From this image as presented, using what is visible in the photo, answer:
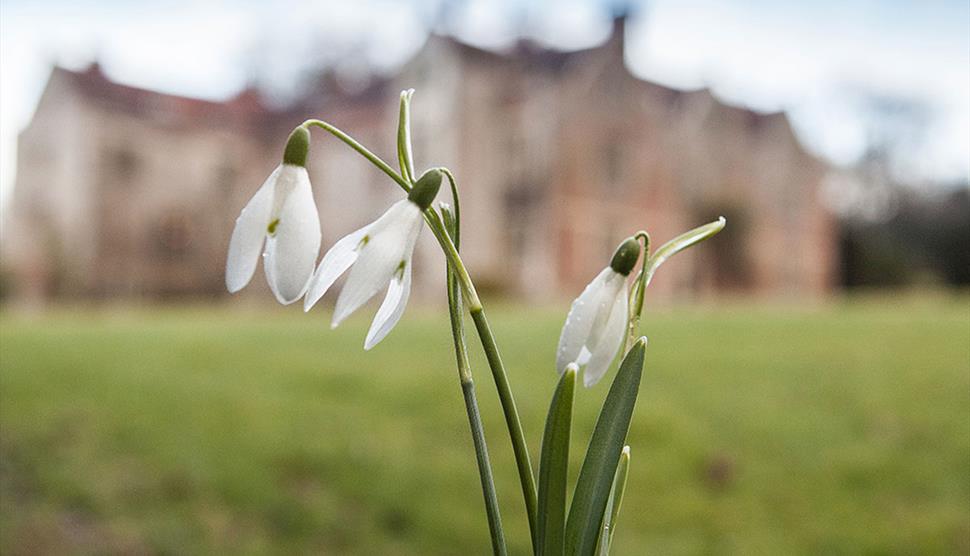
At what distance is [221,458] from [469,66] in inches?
496

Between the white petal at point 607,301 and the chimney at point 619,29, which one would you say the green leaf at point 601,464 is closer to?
the white petal at point 607,301

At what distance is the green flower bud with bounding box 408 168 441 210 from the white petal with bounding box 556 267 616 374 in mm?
144

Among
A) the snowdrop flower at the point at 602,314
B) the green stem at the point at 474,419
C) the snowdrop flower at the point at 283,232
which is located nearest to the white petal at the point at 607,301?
the snowdrop flower at the point at 602,314

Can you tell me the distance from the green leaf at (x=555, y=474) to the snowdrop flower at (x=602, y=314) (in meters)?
0.03

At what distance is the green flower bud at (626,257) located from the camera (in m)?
0.79

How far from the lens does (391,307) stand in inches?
31.9

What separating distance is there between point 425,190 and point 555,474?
26 cm

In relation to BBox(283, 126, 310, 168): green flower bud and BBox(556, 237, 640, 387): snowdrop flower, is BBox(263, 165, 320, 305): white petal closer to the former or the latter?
BBox(283, 126, 310, 168): green flower bud

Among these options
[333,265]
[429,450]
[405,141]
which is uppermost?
[405,141]

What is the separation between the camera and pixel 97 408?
5.01 metres

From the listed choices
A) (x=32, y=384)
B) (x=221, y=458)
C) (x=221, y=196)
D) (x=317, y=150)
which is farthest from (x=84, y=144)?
(x=221, y=458)

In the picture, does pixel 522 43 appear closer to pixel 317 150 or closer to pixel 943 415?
pixel 317 150

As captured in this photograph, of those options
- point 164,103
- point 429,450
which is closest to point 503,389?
point 429,450

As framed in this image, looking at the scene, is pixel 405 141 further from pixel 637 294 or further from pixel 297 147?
pixel 637 294
